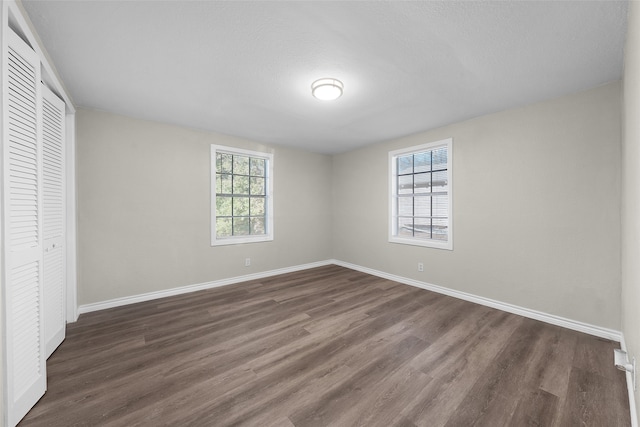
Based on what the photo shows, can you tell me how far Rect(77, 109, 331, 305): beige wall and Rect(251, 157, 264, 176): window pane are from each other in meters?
0.27

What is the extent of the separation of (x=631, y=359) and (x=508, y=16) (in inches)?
92.0

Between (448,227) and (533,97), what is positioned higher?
(533,97)

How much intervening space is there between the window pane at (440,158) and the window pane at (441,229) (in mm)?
835

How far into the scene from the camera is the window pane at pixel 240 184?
14.0 feet

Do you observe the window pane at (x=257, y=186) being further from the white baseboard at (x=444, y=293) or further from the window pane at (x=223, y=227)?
the white baseboard at (x=444, y=293)

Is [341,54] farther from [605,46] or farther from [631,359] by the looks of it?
[631,359]

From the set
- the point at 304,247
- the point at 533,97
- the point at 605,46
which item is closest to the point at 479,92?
the point at 533,97

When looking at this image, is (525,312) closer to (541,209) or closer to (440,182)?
(541,209)

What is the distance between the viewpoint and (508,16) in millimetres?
1572

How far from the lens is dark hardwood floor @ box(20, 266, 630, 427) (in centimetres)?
149

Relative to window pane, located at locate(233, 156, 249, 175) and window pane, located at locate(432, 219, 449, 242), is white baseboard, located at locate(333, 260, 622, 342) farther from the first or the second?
window pane, located at locate(233, 156, 249, 175)

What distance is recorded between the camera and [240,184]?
4.31 m

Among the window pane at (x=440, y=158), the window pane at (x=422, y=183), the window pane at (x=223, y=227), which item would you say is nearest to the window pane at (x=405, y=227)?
the window pane at (x=422, y=183)

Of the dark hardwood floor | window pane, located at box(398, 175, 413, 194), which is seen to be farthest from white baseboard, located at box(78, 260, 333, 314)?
window pane, located at box(398, 175, 413, 194)
